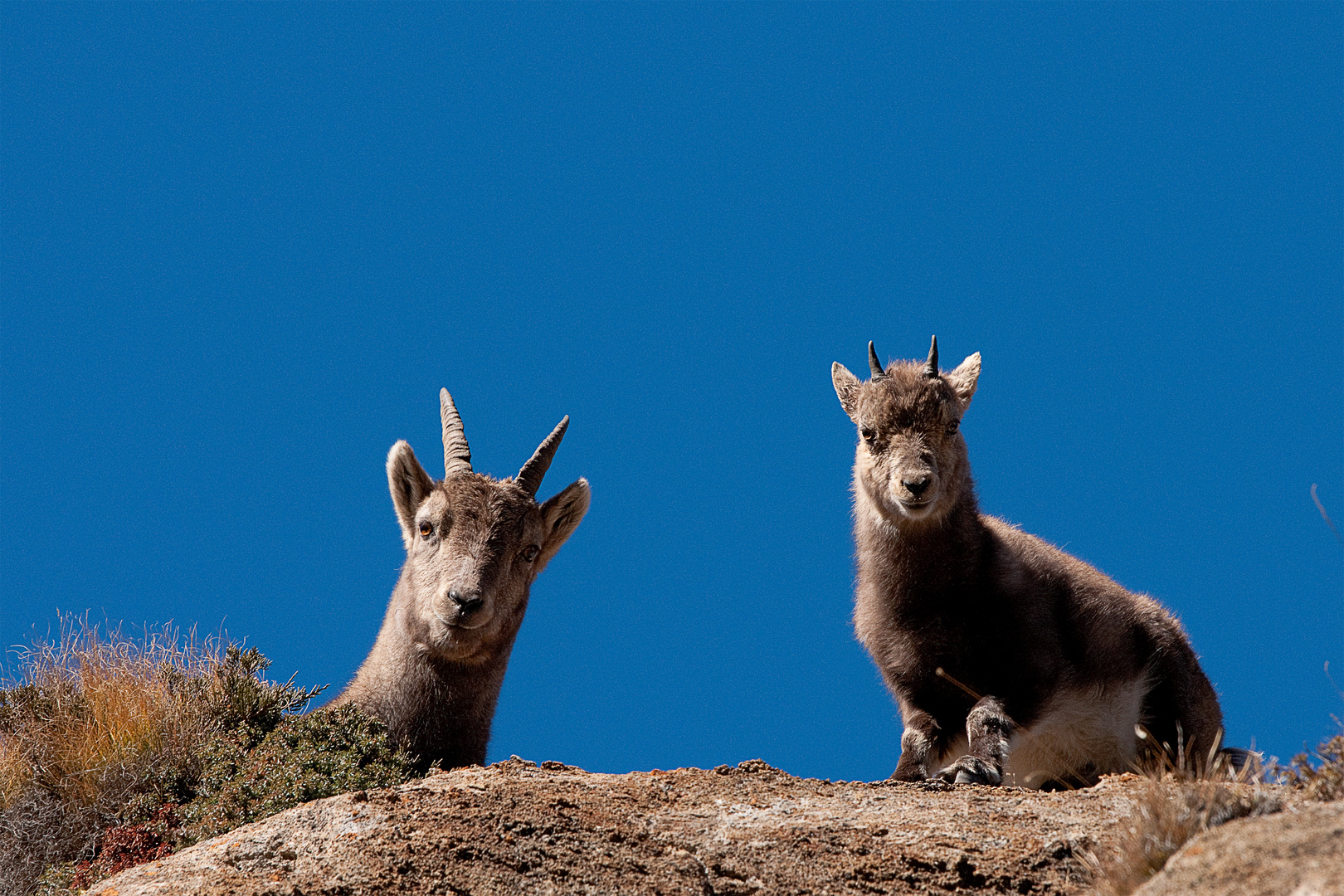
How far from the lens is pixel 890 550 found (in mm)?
9680

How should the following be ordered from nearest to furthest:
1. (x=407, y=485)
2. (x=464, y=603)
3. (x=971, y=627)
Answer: (x=464, y=603), (x=971, y=627), (x=407, y=485)

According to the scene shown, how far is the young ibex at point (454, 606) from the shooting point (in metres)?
9.11

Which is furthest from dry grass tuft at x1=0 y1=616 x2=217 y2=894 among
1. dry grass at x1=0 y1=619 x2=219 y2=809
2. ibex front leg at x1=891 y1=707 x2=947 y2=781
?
ibex front leg at x1=891 y1=707 x2=947 y2=781

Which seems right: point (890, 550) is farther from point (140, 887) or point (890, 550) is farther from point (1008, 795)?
point (140, 887)

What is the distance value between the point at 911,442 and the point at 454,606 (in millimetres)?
3415

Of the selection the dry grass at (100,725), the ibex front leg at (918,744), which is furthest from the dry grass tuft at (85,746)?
the ibex front leg at (918,744)

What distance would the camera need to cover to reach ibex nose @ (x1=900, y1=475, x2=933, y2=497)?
9086mm

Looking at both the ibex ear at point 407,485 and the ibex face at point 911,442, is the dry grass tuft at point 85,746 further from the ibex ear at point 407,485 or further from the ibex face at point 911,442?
the ibex face at point 911,442

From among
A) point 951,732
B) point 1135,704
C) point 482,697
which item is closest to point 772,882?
point 951,732

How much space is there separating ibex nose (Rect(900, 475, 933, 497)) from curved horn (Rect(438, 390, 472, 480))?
10.5 feet

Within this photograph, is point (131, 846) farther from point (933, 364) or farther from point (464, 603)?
point (933, 364)

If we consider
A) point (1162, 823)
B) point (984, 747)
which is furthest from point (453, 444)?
point (1162, 823)

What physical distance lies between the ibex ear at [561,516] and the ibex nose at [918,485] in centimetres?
254

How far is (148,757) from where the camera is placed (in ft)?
31.3
